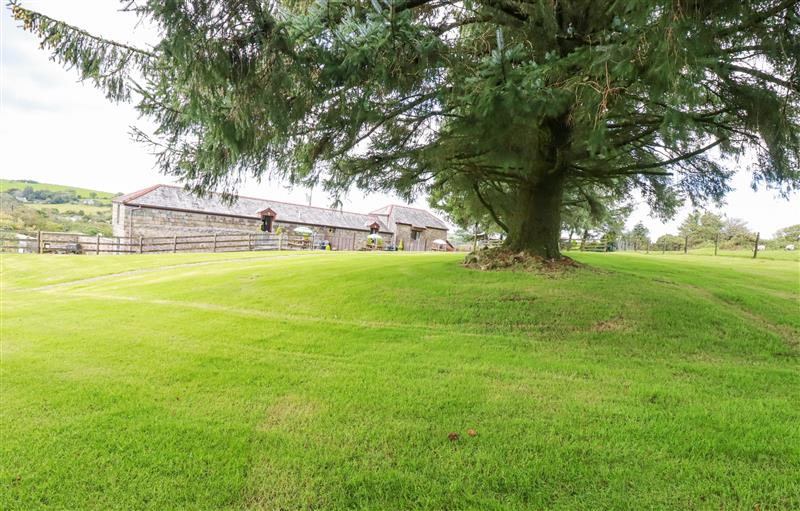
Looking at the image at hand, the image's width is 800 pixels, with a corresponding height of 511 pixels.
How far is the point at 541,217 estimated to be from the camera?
8.45 meters

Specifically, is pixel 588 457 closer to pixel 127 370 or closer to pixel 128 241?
pixel 127 370

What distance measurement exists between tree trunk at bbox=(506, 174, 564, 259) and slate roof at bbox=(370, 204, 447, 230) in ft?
84.0

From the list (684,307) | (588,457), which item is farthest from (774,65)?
(588,457)

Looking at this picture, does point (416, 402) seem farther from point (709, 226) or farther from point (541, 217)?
point (709, 226)

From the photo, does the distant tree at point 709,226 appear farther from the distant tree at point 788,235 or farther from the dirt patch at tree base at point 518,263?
the dirt patch at tree base at point 518,263

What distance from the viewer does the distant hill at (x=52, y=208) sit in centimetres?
3453

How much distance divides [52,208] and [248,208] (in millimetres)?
43357

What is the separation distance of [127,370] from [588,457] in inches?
191

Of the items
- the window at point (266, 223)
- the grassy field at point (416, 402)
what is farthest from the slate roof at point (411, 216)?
the grassy field at point (416, 402)

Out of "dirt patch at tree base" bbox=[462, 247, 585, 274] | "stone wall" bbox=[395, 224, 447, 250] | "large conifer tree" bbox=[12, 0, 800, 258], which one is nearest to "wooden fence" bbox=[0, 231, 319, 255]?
"stone wall" bbox=[395, 224, 447, 250]

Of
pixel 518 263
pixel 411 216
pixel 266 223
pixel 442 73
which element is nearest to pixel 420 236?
pixel 411 216

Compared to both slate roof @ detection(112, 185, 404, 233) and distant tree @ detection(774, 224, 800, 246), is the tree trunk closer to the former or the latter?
slate roof @ detection(112, 185, 404, 233)

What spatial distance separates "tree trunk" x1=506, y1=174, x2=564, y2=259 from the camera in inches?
328

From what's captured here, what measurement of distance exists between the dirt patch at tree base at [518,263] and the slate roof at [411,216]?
2512 cm
